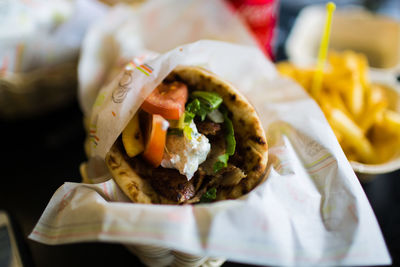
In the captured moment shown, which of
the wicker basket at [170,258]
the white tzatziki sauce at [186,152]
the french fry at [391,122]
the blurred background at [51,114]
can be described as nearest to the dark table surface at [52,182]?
the blurred background at [51,114]

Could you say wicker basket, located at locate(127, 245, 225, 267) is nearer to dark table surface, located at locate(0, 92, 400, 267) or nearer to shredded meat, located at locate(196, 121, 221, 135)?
dark table surface, located at locate(0, 92, 400, 267)

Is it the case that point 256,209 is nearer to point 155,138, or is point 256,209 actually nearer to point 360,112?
point 155,138

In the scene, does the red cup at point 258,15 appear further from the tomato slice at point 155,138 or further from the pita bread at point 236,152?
the tomato slice at point 155,138

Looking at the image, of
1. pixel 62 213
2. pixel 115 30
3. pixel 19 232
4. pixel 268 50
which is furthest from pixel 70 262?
pixel 268 50

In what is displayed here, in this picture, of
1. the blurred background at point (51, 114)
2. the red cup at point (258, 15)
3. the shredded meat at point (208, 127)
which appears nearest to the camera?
the shredded meat at point (208, 127)

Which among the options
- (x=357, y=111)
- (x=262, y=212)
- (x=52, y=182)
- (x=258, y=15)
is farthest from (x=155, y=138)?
(x=258, y=15)

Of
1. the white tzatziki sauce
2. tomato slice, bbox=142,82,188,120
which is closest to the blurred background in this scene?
the white tzatziki sauce

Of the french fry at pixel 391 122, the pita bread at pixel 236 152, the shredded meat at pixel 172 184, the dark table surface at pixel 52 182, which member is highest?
the pita bread at pixel 236 152

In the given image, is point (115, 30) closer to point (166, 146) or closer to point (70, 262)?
point (166, 146)
